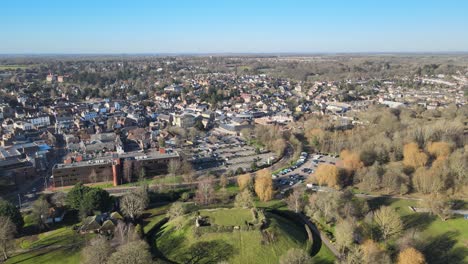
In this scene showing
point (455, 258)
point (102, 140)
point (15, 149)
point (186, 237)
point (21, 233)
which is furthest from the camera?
point (102, 140)

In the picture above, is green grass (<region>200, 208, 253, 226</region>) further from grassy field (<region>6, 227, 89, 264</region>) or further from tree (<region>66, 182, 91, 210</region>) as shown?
tree (<region>66, 182, 91, 210</region>)

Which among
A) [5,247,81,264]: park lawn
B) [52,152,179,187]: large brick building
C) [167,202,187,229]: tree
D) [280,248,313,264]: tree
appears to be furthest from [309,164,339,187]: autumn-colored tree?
[5,247,81,264]: park lawn

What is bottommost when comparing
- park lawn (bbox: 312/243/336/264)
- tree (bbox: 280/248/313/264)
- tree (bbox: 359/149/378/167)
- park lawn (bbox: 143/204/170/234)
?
park lawn (bbox: 312/243/336/264)

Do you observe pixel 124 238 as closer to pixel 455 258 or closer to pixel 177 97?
pixel 455 258

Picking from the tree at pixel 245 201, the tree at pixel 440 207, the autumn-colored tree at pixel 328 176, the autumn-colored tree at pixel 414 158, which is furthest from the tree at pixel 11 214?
the autumn-colored tree at pixel 414 158

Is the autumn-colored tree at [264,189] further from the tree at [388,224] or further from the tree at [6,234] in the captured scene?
the tree at [6,234]

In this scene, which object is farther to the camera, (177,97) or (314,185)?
(177,97)

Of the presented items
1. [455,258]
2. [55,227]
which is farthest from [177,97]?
[455,258]
